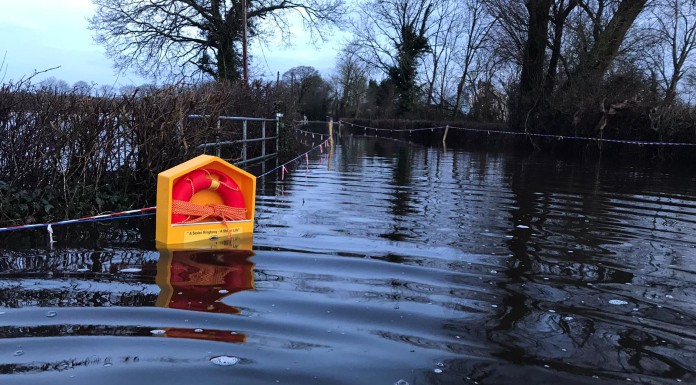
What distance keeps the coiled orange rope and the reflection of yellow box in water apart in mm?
10

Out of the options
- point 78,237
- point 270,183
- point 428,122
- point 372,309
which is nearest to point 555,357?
point 372,309

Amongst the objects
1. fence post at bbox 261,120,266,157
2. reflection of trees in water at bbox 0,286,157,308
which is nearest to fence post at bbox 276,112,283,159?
fence post at bbox 261,120,266,157

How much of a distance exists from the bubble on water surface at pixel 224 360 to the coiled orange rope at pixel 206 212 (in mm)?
2614

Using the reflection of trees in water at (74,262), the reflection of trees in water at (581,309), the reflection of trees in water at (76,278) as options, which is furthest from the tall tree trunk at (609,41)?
the reflection of trees in water at (76,278)

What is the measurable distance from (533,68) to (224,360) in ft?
90.5

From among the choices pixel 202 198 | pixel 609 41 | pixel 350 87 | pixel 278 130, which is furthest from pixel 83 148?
pixel 350 87

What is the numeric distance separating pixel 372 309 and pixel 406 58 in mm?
49353

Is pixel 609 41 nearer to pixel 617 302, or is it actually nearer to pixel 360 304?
pixel 617 302

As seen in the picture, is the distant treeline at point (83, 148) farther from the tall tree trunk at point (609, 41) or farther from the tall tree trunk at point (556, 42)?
the tall tree trunk at point (556, 42)

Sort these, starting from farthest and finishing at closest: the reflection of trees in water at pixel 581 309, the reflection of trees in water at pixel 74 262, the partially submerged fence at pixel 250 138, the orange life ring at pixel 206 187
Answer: the partially submerged fence at pixel 250 138
the orange life ring at pixel 206 187
the reflection of trees in water at pixel 74 262
the reflection of trees in water at pixel 581 309

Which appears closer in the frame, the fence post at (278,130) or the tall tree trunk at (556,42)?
the fence post at (278,130)

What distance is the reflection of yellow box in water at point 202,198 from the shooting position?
5.47 metres

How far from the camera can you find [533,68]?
91.8 feet

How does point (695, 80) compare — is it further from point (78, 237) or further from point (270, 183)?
point (78, 237)
